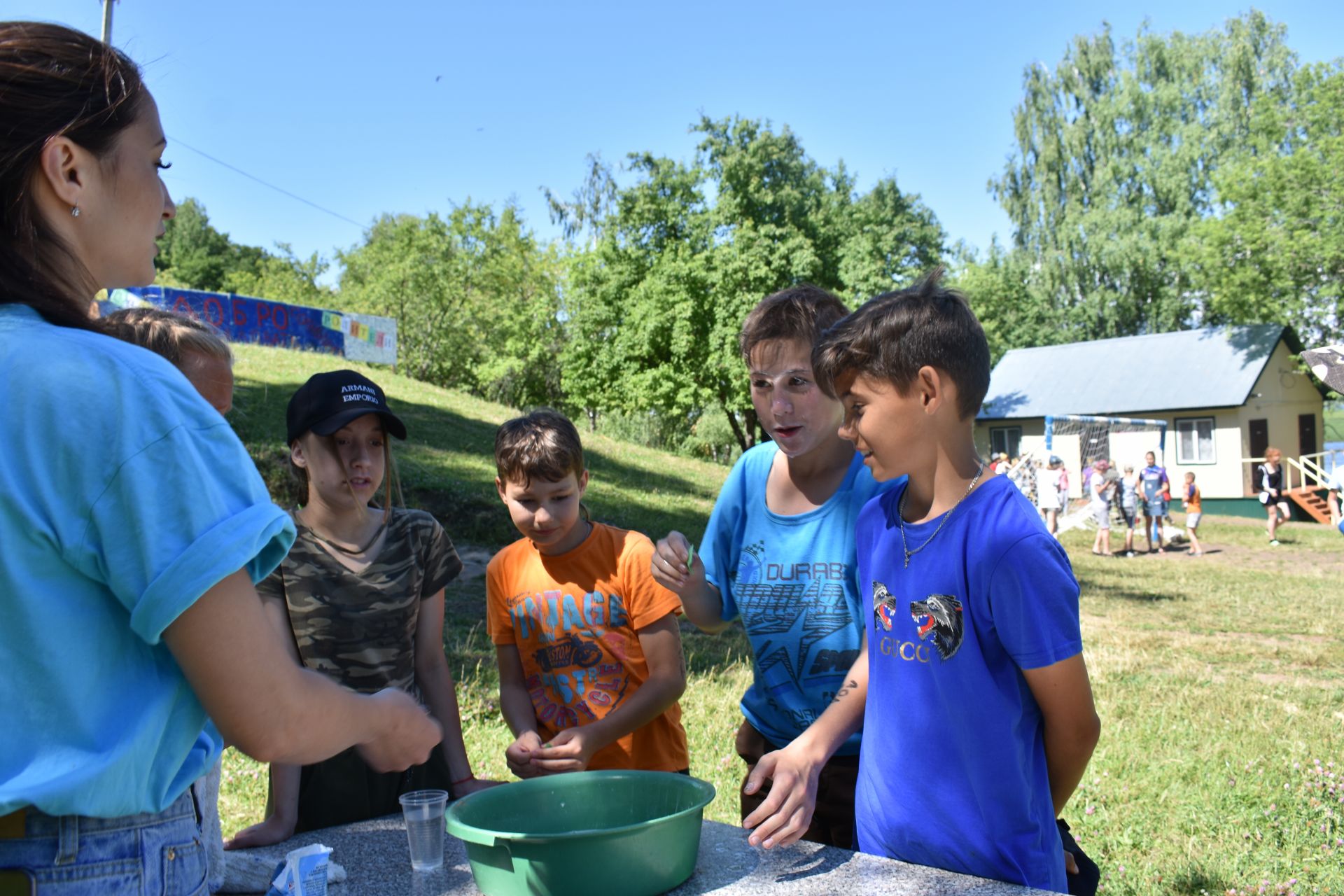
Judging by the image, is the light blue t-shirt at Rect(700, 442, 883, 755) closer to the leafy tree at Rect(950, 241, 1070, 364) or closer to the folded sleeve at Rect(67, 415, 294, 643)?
the folded sleeve at Rect(67, 415, 294, 643)

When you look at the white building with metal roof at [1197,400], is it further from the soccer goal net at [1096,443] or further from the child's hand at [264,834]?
the child's hand at [264,834]

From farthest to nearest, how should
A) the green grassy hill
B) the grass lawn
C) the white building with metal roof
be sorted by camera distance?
the white building with metal roof → the green grassy hill → the grass lawn

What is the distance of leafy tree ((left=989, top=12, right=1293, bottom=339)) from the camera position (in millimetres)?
36312

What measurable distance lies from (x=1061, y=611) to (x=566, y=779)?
1.01 meters

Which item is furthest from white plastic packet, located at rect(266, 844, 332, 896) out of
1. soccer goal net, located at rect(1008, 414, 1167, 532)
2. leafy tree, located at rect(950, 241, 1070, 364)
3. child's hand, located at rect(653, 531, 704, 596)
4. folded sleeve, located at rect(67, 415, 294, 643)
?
leafy tree, located at rect(950, 241, 1070, 364)

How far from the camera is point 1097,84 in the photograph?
3981 centimetres

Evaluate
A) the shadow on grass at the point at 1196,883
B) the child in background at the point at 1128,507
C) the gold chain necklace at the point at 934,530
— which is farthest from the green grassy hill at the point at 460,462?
the child in background at the point at 1128,507

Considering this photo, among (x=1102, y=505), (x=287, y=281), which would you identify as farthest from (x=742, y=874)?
(x=287, y=281)

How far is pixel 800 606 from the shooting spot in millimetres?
2346

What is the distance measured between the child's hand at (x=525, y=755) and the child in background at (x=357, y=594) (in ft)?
0.65

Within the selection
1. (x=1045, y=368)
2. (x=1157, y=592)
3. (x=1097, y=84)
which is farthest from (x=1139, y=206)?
(x=1157, y=592)

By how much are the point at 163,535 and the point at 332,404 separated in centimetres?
172

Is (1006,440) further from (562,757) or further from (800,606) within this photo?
(562,757)

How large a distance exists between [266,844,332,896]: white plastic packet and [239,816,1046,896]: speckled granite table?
220 mm
